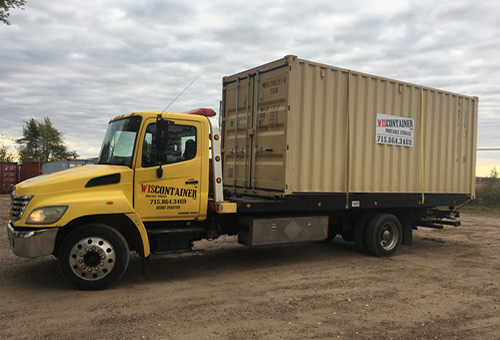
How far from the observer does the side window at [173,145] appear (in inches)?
231

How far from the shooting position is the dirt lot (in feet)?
14.0

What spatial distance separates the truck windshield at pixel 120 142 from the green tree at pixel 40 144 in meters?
39.4

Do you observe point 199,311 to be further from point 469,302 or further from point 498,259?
point 498,259

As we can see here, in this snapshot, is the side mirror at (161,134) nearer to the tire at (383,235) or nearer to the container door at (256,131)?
the container door at (256,131)

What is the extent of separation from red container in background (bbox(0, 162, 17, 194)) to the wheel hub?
24.7 m

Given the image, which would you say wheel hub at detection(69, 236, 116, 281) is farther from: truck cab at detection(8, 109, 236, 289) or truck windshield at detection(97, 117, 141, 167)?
truck windshield at detection(97, 117, 141, 167)

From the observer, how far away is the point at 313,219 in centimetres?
746

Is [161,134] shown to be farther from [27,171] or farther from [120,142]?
[27,171]

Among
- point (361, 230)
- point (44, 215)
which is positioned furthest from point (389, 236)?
point (44, 215)

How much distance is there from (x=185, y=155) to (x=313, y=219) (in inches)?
109

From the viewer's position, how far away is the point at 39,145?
4222 cm

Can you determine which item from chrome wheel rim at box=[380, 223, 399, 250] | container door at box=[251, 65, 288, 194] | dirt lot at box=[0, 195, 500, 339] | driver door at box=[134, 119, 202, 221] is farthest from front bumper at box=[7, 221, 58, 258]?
chrome wheel rim at box=[380, 223, 399, 250]

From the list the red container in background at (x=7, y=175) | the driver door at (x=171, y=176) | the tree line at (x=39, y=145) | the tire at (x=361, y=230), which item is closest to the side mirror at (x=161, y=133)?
the driver door at (x=171, y=176)

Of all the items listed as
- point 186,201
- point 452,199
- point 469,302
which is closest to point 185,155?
point 186,201
